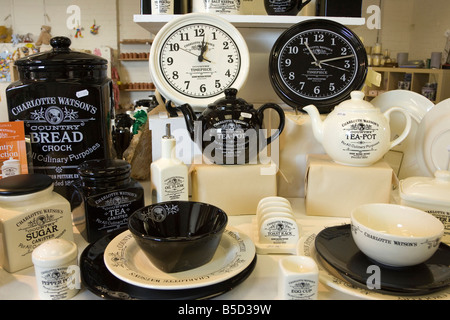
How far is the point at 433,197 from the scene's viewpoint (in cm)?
95

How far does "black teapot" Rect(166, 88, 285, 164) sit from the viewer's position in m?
1.09

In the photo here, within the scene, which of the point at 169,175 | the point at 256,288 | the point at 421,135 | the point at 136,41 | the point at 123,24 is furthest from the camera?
the point at 123,24

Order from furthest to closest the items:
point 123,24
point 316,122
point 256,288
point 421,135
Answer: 1. point 123,24
2. point 421,135
3. point 316,122
4. point 256,288

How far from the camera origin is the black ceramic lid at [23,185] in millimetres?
823

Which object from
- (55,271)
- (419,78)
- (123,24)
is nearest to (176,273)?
(55,271)

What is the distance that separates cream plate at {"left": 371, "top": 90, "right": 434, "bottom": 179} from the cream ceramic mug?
791mm

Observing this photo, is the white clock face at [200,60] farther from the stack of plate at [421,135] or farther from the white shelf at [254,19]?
the stack of plate at [421,135]

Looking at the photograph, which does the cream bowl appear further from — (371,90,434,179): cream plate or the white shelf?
the white shelf

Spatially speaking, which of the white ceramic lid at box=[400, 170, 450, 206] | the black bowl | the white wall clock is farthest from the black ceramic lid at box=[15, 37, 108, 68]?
the white ceramic lid at box=[400, 170, 450, 206]

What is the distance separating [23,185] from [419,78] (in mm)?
5064

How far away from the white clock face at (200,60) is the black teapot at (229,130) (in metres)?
0.18

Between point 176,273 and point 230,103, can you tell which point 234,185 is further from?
point 176,273

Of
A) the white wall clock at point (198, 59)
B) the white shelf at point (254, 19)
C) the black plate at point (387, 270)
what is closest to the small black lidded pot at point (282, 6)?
the white shelf at point (254, 19)
